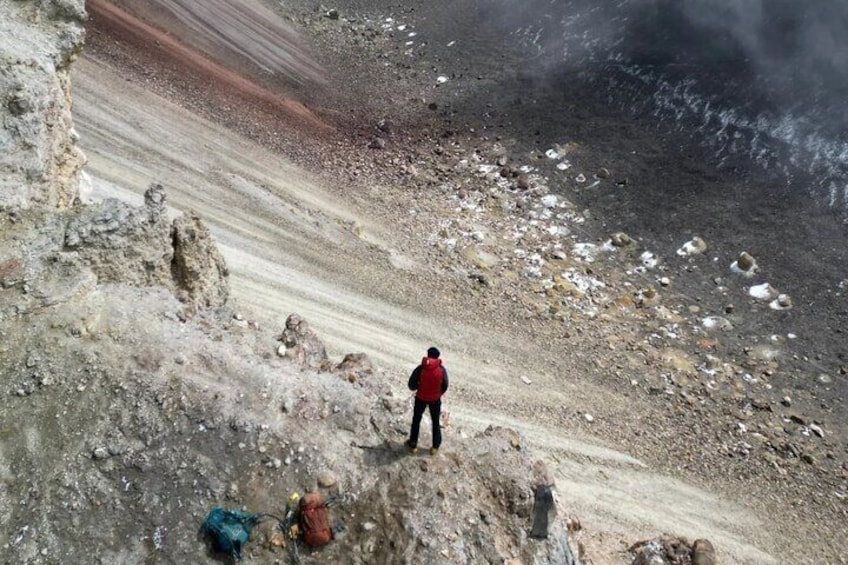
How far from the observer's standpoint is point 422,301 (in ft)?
54.5

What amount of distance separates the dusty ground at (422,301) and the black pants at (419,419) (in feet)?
11.1

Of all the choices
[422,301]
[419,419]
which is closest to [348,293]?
[422,301]

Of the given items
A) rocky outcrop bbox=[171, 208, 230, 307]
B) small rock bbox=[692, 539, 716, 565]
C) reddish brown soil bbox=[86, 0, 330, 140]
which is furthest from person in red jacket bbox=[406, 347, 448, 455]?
reddish brown soil bbox=[86, 0, 330, 140]

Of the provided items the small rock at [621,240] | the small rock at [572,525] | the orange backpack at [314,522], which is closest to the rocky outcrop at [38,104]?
the orange backpack at [314,522]

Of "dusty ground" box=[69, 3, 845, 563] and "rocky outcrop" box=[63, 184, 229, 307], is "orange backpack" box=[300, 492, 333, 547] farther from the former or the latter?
"dusty ground" box=[69, 3, 845, 563]

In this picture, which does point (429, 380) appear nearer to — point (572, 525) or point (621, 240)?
point (572, 525)

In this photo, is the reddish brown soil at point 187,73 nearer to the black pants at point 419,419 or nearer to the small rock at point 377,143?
the small rock at point 377,143

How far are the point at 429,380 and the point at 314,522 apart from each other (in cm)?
Result: 222

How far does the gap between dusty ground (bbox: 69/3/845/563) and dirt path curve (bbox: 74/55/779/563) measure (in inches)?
1.9

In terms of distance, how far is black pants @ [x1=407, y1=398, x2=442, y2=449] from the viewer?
825 centimetres

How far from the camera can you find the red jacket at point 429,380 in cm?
814

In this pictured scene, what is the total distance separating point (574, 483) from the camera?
12367 mm

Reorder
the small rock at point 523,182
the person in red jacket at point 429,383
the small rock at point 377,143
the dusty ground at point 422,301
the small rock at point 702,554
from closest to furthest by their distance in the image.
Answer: the person in red jacket at point 429,383, the small rock at point 702,554, the dusty ground at point 422,301, the small rock at point 523,182, the small rock at point 377,143

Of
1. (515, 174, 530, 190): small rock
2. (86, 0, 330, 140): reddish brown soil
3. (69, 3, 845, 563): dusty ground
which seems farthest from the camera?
(515, 174, 530, 190): small rock
